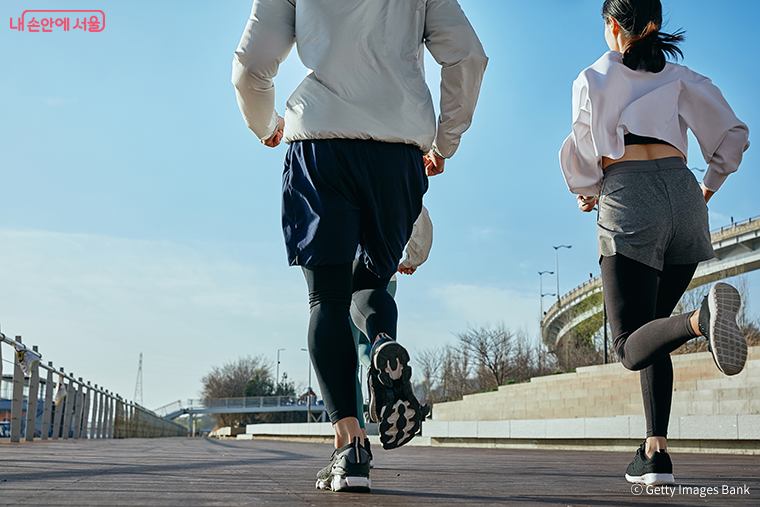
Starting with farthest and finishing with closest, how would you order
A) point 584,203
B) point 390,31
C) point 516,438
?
point 516,438 < point 584,203 < point 390,31

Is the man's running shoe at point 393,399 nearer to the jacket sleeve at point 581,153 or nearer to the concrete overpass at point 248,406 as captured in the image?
the jacket sleeve at point 581,153

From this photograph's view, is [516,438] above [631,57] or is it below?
below

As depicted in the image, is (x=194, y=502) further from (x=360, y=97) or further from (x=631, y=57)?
(x=631, y=57)

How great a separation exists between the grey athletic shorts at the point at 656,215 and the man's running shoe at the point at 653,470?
783 millimetres

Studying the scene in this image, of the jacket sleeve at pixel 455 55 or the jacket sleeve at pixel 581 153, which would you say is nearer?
the jacket sleeve at pixel 455 55

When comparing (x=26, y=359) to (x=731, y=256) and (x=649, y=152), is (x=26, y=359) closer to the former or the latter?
(x=649, y=152)

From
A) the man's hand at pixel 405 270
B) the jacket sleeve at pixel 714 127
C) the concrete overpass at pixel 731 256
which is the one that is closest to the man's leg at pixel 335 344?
the man's hand at pixel 405 270

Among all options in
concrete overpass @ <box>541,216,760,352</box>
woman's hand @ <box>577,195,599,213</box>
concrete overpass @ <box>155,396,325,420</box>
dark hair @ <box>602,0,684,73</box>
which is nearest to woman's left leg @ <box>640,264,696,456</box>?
woman's hand @ <box>577,195,599,213</box>

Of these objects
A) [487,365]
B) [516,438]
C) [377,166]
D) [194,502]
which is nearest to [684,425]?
[516,438]

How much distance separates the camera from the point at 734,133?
3145 millimetres

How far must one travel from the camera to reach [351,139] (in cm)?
262

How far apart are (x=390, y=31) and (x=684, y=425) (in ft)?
24.1

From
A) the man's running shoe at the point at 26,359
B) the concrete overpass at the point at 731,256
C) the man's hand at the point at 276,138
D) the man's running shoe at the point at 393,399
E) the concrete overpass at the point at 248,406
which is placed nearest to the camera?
the man's running shoe at the point at 393,399

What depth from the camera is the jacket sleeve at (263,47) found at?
2.79 meters
